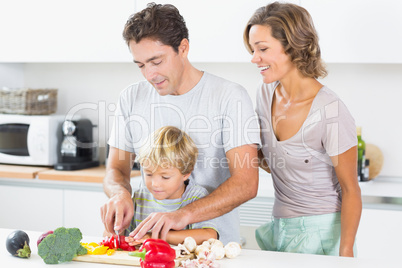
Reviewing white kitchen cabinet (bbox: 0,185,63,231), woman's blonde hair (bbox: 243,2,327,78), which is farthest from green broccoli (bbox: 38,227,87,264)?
white kitchen cabinet (bbox: 0,185,63,231)

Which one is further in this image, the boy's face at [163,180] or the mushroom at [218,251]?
the boy's face at [163,180]

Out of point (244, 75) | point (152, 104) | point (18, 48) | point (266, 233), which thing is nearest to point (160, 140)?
point (152, 104)

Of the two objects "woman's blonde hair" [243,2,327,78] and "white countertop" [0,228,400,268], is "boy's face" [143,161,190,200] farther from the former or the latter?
"woman's blonde hair" [243,2,327,78]

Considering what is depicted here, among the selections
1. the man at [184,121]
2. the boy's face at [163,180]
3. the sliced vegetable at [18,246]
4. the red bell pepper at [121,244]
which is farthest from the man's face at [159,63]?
the sliced vegetable at [18,246]

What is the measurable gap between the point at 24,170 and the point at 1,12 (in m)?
1.00

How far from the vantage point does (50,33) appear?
3.25m

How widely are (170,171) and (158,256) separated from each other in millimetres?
455

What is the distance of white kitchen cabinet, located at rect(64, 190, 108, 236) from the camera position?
3010 millimetres

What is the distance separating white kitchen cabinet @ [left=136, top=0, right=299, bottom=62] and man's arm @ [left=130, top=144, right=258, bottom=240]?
1.27 metres

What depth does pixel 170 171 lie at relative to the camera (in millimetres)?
1720

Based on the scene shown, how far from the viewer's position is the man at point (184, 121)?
1.69 metres

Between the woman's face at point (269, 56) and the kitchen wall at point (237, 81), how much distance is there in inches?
53.2

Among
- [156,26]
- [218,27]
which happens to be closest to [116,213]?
[156,26]

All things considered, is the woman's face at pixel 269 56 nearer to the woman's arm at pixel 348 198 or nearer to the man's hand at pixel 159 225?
the woman's arm at pixel 348 198
